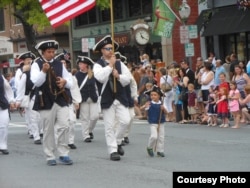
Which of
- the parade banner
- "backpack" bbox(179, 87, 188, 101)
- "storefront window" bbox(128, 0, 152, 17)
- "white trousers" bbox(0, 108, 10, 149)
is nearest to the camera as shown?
"white trousers" bbox(0, 108, 10, 149)

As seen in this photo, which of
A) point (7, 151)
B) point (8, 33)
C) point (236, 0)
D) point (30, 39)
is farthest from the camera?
point (8, 33)

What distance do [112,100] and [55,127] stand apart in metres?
1.12

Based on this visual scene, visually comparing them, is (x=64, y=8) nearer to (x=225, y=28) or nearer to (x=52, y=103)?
(x=52, y=103)

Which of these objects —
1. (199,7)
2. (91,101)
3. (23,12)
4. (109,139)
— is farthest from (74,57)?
(109,139)

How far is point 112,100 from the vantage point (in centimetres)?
1250

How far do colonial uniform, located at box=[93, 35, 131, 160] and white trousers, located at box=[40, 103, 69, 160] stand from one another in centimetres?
74

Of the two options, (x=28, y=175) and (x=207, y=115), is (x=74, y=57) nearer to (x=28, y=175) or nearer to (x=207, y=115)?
(x=207, y=115)

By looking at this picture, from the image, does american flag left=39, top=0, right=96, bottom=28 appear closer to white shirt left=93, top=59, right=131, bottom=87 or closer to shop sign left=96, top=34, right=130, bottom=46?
white shirt left=93, top=59, right=131, bottom=87

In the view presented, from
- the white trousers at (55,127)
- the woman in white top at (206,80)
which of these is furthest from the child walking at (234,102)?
the white trousers at (55,127)

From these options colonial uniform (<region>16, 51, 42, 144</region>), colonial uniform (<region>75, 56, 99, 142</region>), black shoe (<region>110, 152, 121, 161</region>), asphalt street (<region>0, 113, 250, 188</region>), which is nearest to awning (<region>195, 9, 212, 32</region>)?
asphalt street (<region>0, 113, 250, 188</region>)

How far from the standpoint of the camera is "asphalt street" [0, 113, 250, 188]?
10.4 metres

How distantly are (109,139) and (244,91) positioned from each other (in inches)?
342

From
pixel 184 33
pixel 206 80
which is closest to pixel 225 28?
pixel 184 33

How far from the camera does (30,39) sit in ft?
130
